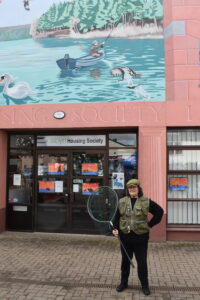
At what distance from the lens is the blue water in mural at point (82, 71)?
746cm

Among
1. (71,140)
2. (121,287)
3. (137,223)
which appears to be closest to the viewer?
(137,223)

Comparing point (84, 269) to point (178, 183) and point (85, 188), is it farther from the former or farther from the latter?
point (178, 183)

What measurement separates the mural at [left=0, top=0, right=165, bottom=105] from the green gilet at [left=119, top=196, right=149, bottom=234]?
143 inches

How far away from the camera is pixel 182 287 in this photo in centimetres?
468

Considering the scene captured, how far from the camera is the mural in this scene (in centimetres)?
751

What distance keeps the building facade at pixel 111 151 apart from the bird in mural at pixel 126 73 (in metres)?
0.55

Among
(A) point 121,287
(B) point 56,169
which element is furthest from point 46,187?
(A) point 121,287

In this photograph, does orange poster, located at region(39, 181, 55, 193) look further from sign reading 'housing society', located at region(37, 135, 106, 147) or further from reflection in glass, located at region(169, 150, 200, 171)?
reflection in glass, located at region(169, 150, 200, 171)

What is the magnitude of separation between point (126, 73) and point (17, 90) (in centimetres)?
285

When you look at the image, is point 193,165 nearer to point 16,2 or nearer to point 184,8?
point 184,8

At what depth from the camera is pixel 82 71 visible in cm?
772

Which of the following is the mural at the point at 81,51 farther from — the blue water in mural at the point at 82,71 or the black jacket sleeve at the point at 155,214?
the black jacket sleeve at the point at 155,214

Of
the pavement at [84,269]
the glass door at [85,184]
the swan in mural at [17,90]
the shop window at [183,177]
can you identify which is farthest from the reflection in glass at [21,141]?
the shop window at [183,177]

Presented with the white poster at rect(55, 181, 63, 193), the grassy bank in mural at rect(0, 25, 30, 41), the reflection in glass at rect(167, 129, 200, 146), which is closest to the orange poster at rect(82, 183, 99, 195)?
the white poster at rect(55, 181, 63, 193)
